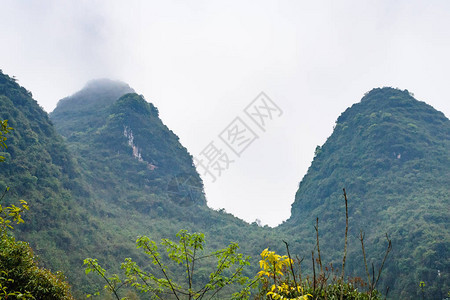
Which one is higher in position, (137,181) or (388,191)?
(388,191)

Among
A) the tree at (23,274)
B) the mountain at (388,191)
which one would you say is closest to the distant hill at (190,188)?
the mountain at (388,191)

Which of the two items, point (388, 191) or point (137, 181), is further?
point (137, 181)

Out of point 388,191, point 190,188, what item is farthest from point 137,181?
point 388,191

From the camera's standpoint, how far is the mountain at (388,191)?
1889 cm

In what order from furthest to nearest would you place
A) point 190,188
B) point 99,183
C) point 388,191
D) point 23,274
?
point 190,188 < point 99,183 < point 388,191 < point 23,274

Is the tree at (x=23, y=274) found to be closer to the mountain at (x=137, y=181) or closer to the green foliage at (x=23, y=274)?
the green foliage at (x=23, y=274)

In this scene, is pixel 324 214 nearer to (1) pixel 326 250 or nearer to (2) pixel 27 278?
(1) pixel 326 250

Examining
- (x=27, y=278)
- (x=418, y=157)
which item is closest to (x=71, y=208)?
(x=27, y=278)

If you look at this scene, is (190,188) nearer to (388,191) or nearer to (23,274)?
(388,191)

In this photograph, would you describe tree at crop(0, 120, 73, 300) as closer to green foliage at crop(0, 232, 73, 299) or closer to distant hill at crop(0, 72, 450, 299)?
green foliage at crop(0, 232, 73, 299)

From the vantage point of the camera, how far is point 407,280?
1786 centimetres

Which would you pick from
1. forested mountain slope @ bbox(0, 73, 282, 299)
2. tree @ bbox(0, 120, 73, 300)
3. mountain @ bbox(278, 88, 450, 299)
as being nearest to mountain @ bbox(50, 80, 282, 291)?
forested mountain slope @ bbox(0, 73, 282, 299)

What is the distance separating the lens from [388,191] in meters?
30.3

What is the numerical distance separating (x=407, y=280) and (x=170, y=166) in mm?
33648
